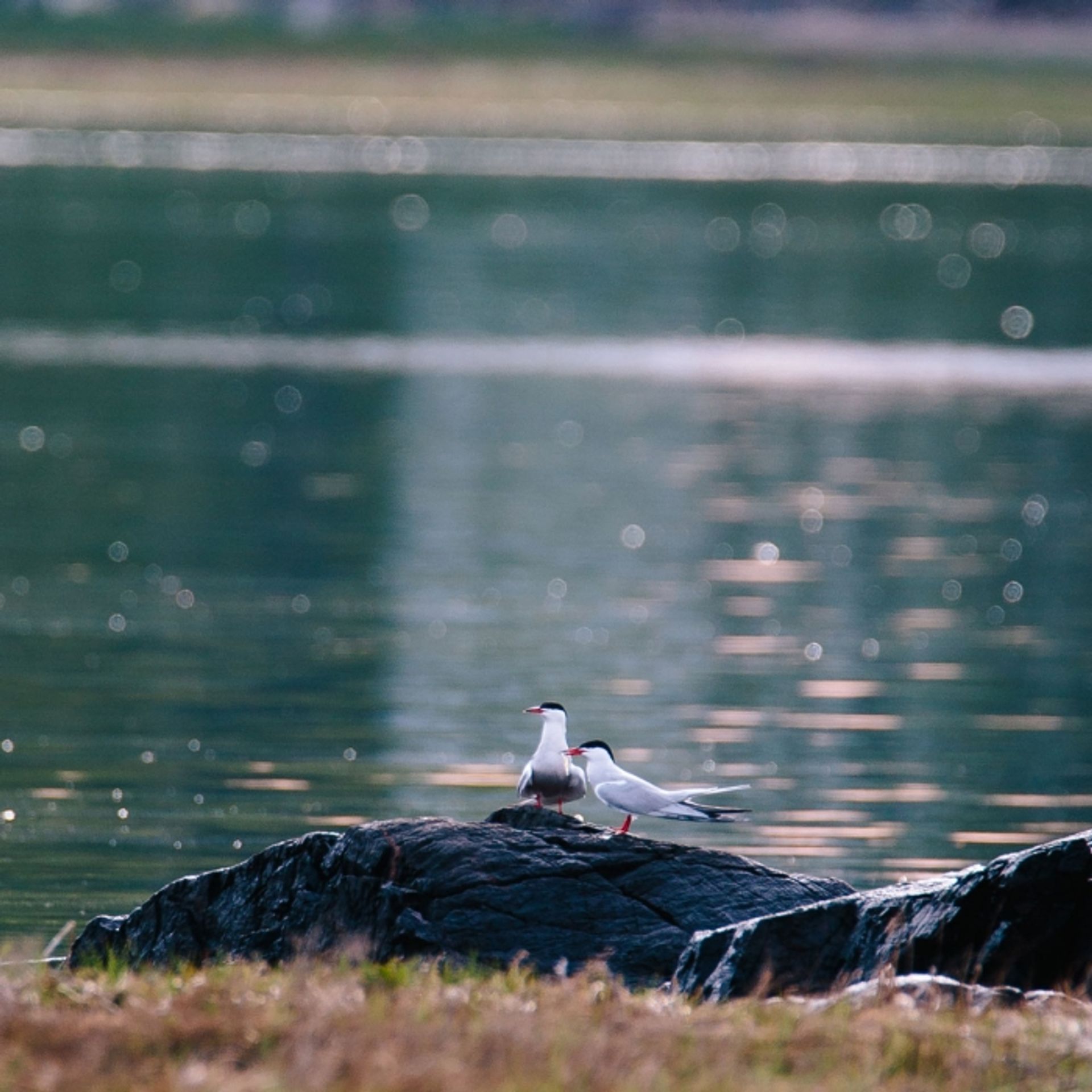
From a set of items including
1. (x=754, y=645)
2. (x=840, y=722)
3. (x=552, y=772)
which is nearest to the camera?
(x=552, y=772)

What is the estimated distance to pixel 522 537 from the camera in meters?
33.5

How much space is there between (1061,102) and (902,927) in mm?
179337

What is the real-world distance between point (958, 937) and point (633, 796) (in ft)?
6.93

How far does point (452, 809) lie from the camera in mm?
19203

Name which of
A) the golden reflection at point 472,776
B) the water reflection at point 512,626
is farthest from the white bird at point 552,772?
the golden reflection at point 472,776

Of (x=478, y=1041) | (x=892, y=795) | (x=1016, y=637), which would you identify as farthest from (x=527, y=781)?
(x=1016, y=637)

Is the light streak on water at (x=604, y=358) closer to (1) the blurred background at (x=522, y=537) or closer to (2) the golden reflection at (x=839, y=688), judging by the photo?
(1) the blurred background at (x=522, y=537)

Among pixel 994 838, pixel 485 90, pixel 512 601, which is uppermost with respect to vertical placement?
pixel 485 90

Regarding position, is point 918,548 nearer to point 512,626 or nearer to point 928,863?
point 512,626

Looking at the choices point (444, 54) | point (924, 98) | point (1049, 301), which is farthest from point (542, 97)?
point (1049, 301)

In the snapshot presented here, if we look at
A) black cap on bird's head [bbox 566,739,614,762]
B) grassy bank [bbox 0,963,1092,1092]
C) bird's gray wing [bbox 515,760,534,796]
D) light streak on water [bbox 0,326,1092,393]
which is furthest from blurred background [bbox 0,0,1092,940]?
grassy bank [bbox 0,963,1092,1092]

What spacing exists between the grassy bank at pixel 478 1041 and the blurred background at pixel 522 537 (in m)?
6.34

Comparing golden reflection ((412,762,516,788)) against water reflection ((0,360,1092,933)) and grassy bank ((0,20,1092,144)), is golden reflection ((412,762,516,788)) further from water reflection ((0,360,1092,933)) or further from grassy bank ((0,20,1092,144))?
grassy bank ((0,20,1092,144))

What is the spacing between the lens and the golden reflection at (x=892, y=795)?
20078 millimetres
